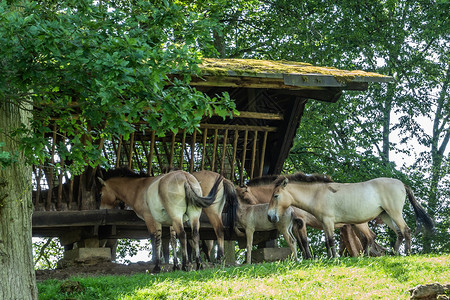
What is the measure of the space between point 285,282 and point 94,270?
5.22 m

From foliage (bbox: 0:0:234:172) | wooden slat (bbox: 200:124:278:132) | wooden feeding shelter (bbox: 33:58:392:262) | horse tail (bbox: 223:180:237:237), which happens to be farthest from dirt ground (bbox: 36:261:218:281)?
foliage (bbox: 0:0:234:172)

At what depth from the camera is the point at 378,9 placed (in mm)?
24281

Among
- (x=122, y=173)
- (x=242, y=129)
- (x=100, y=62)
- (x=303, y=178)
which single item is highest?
(x=100, y=62)

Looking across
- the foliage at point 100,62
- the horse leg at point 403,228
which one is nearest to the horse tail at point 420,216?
the horse leg at point 403,228

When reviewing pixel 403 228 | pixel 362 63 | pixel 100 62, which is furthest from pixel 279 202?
pixel 362 63

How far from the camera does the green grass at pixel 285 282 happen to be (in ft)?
31.3

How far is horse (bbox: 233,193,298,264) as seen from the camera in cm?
1452

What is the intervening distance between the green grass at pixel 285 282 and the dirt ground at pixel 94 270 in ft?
5.80

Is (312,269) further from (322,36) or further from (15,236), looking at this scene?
(322,36)

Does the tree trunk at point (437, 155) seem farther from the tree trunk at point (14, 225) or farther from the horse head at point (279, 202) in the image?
the tree trunk at point (14, 225)

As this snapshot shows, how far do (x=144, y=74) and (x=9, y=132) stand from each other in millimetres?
2470

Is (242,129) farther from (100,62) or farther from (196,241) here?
→ (100,62)

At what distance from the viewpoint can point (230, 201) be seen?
48.0 ft

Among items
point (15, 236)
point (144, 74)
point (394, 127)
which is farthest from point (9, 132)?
point (394, 127)
